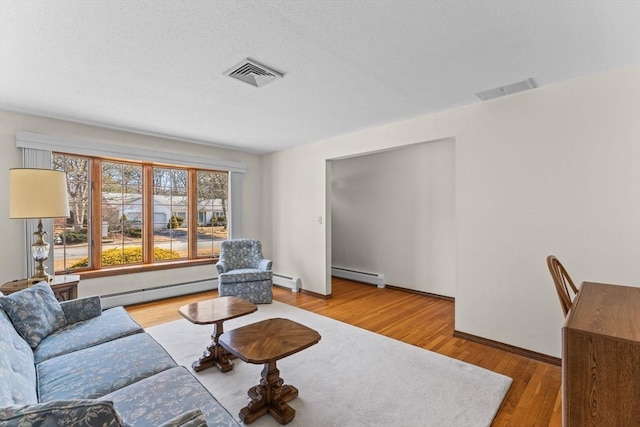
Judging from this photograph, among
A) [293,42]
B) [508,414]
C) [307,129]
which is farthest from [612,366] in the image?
[307,129]

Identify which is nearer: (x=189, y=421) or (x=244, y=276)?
(x=189, y=421)

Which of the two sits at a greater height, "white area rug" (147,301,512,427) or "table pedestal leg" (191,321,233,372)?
"table pedestal leg" (191,321,233,372)

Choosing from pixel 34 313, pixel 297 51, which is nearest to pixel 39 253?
pixel 34 313

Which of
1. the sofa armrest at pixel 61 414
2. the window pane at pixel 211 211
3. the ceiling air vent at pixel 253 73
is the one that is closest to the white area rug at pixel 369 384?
the sofa armrest at pixel 61 414

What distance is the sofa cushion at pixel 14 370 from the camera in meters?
1.11

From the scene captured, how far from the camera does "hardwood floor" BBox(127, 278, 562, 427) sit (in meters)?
2.01

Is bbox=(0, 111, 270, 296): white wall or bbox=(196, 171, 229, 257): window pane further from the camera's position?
bbox=(196, 171, 229, 257): window pane

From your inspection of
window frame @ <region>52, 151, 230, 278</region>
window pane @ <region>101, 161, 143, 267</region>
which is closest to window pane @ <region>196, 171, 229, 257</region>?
window frame @ <region>52, 151, 230, 278</region>

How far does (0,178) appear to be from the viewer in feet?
10.4

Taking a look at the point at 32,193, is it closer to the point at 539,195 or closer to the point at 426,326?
the point at 426,326

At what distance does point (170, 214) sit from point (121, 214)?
0.66 m

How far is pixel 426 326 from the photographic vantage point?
11.2 feet

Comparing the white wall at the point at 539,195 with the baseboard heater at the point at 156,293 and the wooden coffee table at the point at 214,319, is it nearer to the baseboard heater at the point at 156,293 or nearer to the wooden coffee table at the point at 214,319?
the wooden coffee table at the point at 214,319

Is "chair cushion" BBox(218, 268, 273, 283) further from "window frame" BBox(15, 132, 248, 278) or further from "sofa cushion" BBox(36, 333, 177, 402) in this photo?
"sofa cushion" BBox(36, 333, 177, 402)
